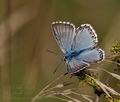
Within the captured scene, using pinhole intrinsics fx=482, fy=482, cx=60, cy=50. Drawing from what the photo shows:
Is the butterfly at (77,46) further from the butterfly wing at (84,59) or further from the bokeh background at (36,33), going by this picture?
the bokeh background at (36,33)

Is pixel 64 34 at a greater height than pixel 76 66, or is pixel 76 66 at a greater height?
pixel 64 34

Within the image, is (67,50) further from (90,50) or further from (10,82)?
(10,82)

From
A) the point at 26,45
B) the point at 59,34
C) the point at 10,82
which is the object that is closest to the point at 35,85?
the point at 10,82

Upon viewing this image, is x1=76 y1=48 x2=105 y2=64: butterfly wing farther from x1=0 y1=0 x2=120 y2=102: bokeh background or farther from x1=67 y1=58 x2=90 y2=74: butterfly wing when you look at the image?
x1=0 y1=0 x2=120 y2=102: bokeh background

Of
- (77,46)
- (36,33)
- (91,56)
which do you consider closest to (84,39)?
(77,46)

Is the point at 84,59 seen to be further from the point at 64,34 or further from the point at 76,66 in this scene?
the point at 64,34

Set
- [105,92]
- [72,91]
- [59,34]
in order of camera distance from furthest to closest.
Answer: [59,34] → [72,91] → [105,92]
